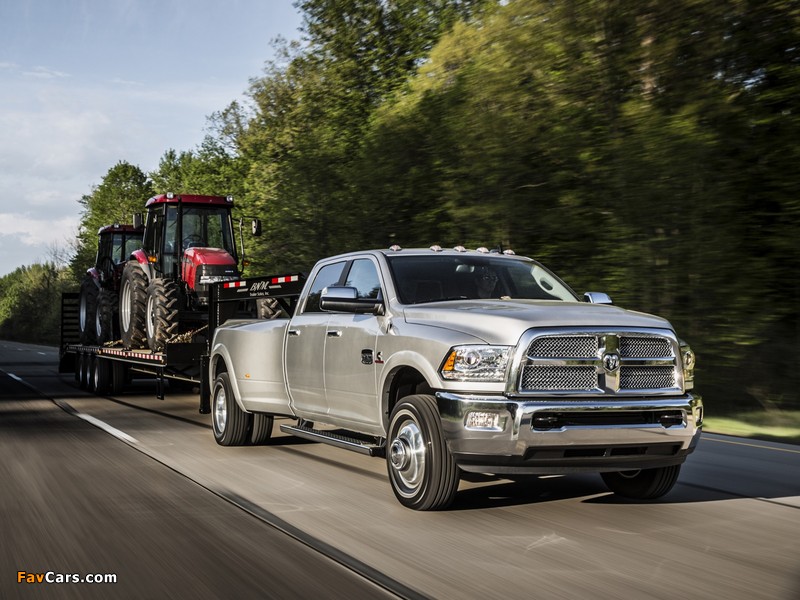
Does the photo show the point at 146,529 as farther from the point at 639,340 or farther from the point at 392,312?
the point at 639,340

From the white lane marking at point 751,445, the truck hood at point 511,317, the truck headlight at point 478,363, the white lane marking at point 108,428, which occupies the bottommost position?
the white lane marking at point 751,445

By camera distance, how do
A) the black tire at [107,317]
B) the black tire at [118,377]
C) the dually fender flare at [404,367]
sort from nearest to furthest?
1. the dually fender flare at [404,367]
2. the black tire at [118,377]
3. the black tire at [107,317]

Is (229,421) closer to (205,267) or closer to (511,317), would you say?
(511,317)

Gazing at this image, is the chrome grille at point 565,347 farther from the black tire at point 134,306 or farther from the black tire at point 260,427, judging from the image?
the black tire at point 134,306

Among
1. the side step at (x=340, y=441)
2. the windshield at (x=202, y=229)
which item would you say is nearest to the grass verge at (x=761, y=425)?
the side step at (x=340, y=441)

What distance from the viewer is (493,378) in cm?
683

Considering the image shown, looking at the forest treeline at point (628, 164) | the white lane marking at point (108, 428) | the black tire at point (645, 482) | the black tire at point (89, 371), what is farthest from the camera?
the black tire at point (89, 371)

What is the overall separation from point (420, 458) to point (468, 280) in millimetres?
1895

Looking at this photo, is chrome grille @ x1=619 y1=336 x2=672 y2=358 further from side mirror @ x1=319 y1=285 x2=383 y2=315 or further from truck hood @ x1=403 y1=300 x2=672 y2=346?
side mirror @ x1=319 y1=285 x2=383 y2=315

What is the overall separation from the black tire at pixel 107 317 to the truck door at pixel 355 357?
13347mm

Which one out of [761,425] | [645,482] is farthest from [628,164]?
[645,482]

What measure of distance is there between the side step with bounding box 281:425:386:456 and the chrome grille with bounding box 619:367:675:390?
1.97 m

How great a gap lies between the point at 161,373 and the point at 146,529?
10.4m

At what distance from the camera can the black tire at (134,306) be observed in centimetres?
1842
